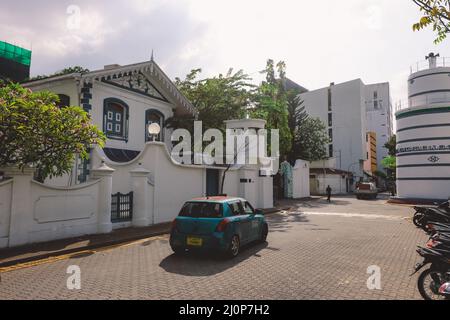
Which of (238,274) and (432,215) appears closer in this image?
(238,274)

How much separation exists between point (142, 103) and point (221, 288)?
48.9ft

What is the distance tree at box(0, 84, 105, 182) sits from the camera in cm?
799

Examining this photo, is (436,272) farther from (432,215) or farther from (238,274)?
(432,215)

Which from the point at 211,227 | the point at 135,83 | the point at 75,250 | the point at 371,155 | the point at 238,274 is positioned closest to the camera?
the point at 238,274

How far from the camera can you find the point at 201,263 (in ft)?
23.7

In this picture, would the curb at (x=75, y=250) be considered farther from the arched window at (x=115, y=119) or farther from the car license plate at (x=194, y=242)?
the arched window at (x=115, y=119)

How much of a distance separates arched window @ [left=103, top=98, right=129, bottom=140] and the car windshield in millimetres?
9912

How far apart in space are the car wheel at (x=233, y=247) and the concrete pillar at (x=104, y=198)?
17.4 feet

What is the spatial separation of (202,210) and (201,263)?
4.34 ft

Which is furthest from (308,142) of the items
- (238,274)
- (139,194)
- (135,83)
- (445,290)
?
(445,290)

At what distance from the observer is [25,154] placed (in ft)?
27.9
